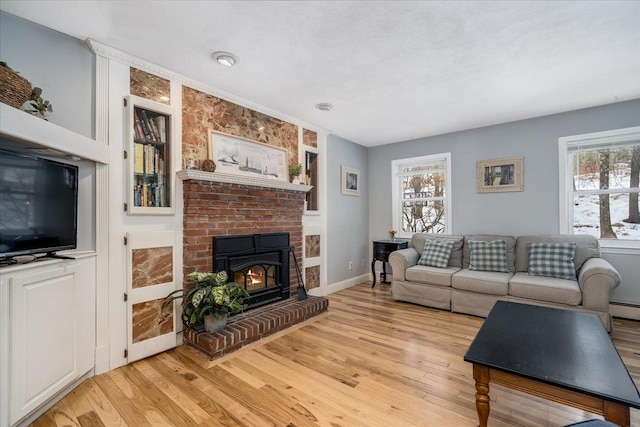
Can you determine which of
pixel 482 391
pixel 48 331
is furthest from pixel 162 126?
pixel 482 391

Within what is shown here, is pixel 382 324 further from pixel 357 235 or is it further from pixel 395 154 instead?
pixel 395 154

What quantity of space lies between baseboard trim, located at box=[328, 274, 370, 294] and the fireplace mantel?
5.60 ft

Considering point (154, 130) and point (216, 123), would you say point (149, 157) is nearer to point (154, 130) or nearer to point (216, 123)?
point (154, 130)

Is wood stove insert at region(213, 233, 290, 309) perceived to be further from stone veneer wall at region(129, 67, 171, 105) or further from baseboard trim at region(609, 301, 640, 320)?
baseboard trim at region(609, 301, 640, 320)

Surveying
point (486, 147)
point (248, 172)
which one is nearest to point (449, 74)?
point (486, 147)

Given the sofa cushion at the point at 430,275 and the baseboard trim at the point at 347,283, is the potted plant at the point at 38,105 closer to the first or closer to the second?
the baseboard trim at the point at 347,283

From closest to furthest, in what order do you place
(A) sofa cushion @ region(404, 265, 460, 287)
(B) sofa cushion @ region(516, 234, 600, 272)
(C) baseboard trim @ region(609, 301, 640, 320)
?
1. (C) baseboard trim @ region(609, 301, 640, 320)
2. (B) sofa cushion @ region(516, 234, 600, 272)
3. (A) sofa cushion @ region(404, 265, 460, 287)

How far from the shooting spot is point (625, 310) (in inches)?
125

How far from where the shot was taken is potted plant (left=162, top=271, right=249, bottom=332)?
2482 millimetres

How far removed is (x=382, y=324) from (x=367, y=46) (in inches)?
106

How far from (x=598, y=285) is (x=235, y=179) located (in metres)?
3.66

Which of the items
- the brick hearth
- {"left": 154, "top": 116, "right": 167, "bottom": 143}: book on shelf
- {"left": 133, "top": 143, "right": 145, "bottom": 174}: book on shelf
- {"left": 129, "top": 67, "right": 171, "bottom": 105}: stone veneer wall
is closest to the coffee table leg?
the brick hearth

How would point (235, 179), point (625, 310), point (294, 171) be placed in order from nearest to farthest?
point (235, 179), point (625, 310), point (294, 171)

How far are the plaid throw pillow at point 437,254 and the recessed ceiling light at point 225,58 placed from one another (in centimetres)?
332
